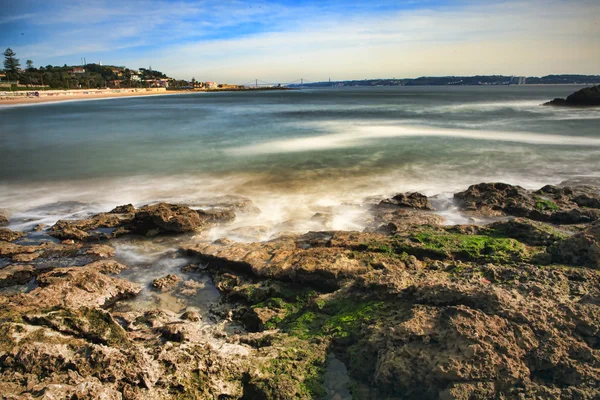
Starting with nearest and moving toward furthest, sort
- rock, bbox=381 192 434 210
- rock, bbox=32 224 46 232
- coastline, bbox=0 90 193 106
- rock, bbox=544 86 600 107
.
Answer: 1. rock, bbox=32 224 46 232
2. rock, bbox=381 192 434 210
3. rock, bbox=544 86 600 107
4. coastline, bbox=0 90 193 106

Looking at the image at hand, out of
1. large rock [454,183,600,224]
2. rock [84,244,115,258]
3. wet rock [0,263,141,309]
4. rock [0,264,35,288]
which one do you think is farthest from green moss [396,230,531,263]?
rock [0,264,35,288]

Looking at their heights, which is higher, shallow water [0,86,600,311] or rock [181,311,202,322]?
shallow water [0,86,600,311]

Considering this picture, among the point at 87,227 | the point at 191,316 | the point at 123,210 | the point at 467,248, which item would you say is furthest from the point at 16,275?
the point at 467,248

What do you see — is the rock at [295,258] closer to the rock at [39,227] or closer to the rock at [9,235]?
the rock at [9,235]

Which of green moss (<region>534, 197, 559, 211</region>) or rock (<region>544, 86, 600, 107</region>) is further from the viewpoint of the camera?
rock (<region>544, 86, 600, 107</region>)

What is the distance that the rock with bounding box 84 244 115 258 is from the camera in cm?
632

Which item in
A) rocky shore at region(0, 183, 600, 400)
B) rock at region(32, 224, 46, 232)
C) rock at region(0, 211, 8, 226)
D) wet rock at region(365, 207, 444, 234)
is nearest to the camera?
rocky shore at region(0, 183, 600, 400)

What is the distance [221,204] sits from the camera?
9492mm

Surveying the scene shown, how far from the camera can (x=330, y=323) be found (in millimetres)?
3586

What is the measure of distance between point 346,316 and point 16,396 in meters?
2.48

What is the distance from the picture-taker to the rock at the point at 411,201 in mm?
8578

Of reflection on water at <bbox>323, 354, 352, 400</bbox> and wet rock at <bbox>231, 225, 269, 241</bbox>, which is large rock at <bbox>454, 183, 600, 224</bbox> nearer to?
wet rock at <bbox>231, 225, 269, 241</bbox>

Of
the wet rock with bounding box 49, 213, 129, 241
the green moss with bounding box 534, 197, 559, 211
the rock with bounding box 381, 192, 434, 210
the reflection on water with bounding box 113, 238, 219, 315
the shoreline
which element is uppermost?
the shoreline

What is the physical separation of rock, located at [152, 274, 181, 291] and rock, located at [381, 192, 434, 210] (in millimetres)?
5223
